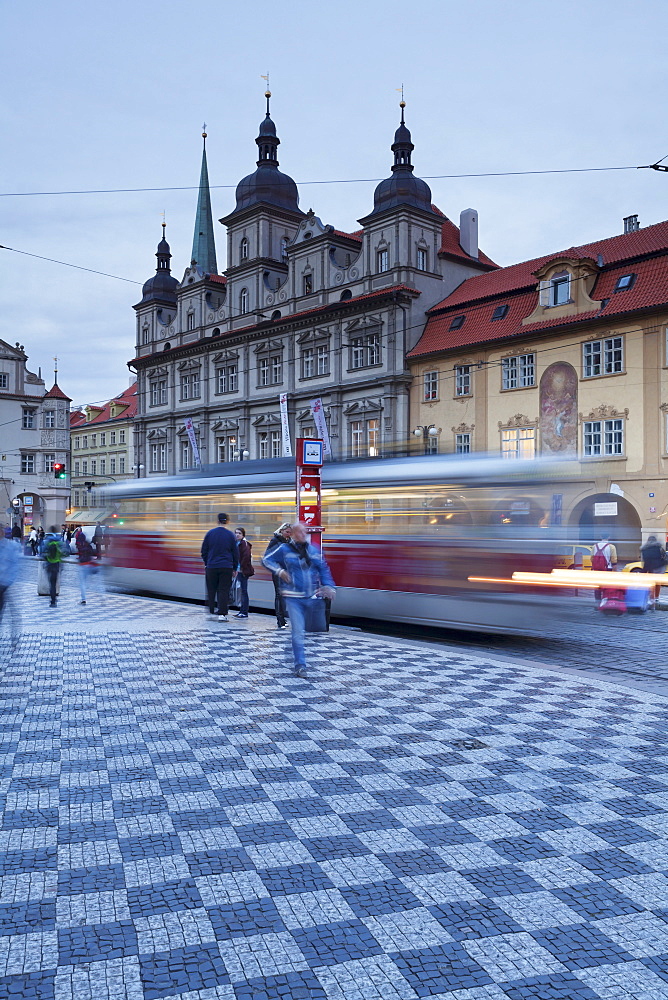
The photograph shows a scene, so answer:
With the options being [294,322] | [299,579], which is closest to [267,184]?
[294,322]

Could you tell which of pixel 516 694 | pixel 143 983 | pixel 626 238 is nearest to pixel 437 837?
pixel 143 983

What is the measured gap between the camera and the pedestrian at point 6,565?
11.8 m

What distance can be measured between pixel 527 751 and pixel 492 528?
6454 millimetres

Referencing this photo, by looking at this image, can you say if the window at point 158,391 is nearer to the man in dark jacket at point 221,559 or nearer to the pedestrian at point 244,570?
the pedestrian at point 244,570

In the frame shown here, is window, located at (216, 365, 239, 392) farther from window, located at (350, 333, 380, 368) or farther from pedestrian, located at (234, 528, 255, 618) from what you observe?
pedestrian, located at (234, 528, 255, 618)

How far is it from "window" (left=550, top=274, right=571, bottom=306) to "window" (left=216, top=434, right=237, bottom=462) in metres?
23.5

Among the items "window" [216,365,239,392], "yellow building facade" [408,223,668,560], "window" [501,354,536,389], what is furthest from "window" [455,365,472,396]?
"window" [216,365,239,392]

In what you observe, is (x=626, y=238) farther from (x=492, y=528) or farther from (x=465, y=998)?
(x=465, y=998)

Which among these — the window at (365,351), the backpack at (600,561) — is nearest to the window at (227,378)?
the window at (365,351)

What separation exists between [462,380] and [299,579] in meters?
32.0

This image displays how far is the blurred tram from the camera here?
42.7 feet

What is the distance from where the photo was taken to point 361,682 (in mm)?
9922

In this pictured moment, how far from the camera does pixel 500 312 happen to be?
132 feet

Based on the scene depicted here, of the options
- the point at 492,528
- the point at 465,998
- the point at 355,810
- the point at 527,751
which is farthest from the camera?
the point at 492,528
